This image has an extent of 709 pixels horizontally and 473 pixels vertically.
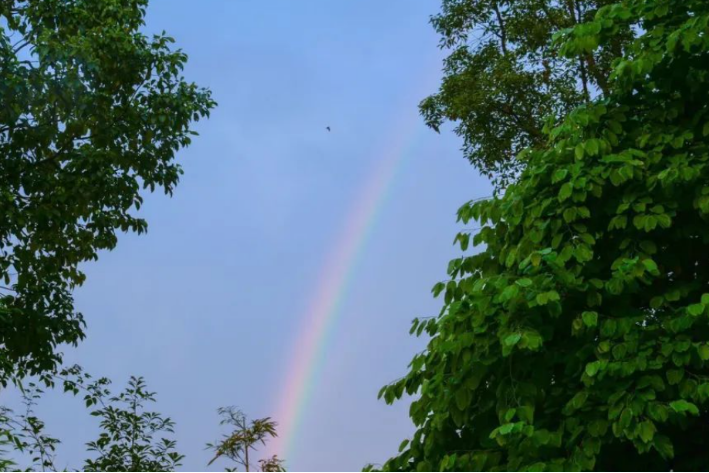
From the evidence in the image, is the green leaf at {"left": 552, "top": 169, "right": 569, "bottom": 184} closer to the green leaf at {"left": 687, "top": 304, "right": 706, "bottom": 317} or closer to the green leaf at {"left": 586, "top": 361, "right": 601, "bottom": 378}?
the green leaf at {"left": 687, "top": 304, "right": 706, "bottom": 317}

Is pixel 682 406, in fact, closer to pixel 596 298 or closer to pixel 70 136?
pixel 596 298

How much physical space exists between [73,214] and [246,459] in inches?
234

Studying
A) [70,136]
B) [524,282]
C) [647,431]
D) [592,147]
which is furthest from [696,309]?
[70,136]

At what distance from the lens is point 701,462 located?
692cm

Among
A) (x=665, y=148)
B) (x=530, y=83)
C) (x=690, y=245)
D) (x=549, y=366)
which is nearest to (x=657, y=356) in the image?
(x=549, y=366)

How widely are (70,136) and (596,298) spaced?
36.5 ft

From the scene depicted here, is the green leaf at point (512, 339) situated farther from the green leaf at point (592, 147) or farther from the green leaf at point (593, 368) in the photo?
the green leaf at point (592, 147)

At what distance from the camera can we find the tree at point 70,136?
14164mm

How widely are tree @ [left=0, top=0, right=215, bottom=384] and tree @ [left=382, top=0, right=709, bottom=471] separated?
28.4ft

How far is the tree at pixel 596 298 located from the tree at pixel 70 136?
8.65 meters

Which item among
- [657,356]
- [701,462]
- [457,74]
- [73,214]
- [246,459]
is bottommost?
[701,462]

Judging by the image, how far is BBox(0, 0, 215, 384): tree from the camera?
558 inches

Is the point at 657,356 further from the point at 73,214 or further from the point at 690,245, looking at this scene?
the point at 73,214

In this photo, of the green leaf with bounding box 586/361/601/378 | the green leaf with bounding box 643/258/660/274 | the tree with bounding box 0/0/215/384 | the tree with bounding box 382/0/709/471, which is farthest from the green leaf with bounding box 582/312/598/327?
the tree with bounding box 0/0/215/384
